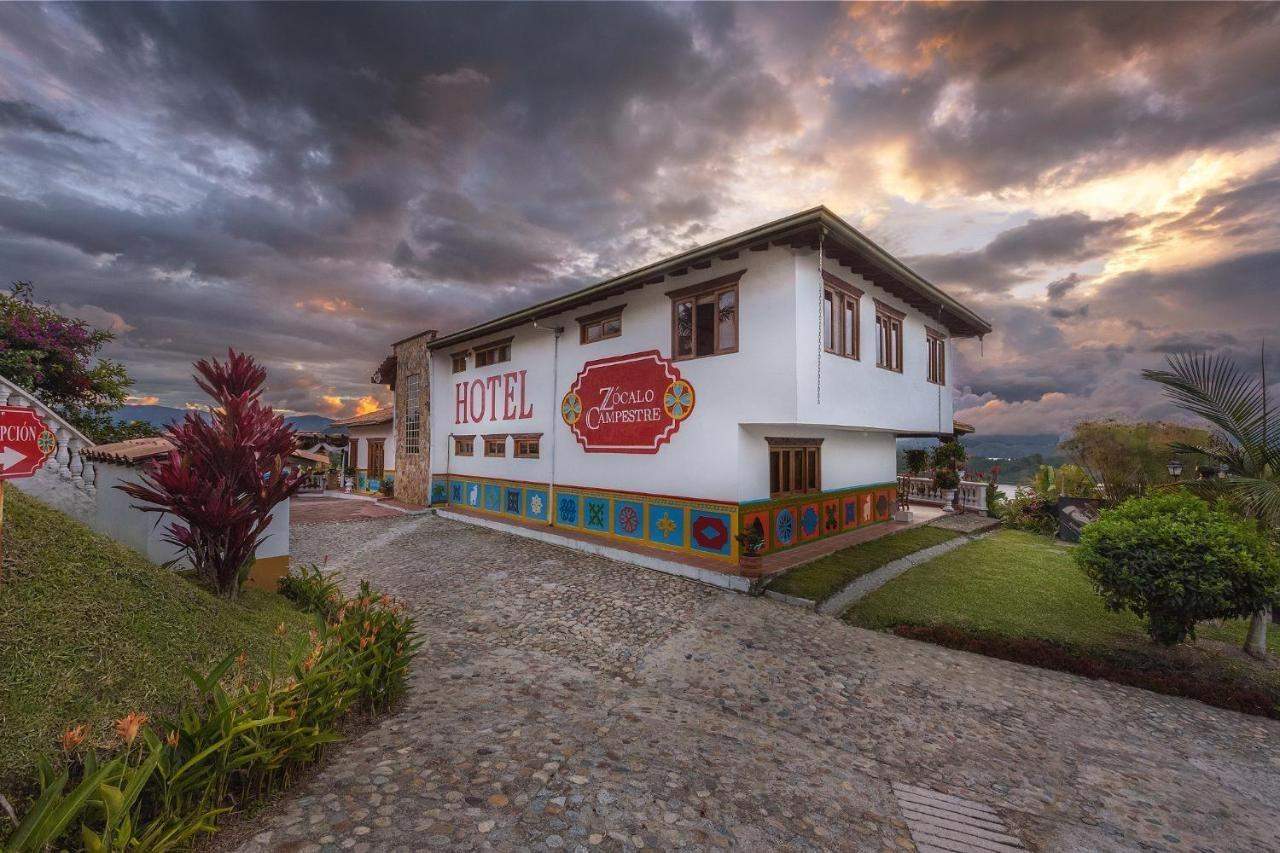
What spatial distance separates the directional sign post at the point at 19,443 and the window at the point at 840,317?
10.8m

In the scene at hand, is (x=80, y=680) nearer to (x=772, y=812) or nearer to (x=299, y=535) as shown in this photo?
(x=772, y=812)

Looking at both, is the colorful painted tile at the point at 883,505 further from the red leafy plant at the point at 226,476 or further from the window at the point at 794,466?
the red leafy plant at the point at 226,476

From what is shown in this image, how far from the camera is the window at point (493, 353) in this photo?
1750 cm

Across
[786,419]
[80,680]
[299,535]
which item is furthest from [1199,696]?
[299,535]

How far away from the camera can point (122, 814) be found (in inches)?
107

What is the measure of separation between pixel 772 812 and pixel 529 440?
13.7m

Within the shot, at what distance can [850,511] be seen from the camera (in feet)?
49.2

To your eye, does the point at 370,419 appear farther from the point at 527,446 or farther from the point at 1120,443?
the point at 1120,443

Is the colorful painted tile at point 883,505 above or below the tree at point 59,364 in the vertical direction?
below

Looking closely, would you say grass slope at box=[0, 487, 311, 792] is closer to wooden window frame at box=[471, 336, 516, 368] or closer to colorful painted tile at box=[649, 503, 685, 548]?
colorful painted tile at box=[649, 503, 685, 548]

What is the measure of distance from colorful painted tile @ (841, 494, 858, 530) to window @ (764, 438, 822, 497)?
1.74 metres

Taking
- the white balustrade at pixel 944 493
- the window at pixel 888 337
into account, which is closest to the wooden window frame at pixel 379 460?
the window at pixel 888 337

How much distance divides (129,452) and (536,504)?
9.96m

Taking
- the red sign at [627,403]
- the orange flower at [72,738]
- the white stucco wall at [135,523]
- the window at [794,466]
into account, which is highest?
the red sign at [627,403]
